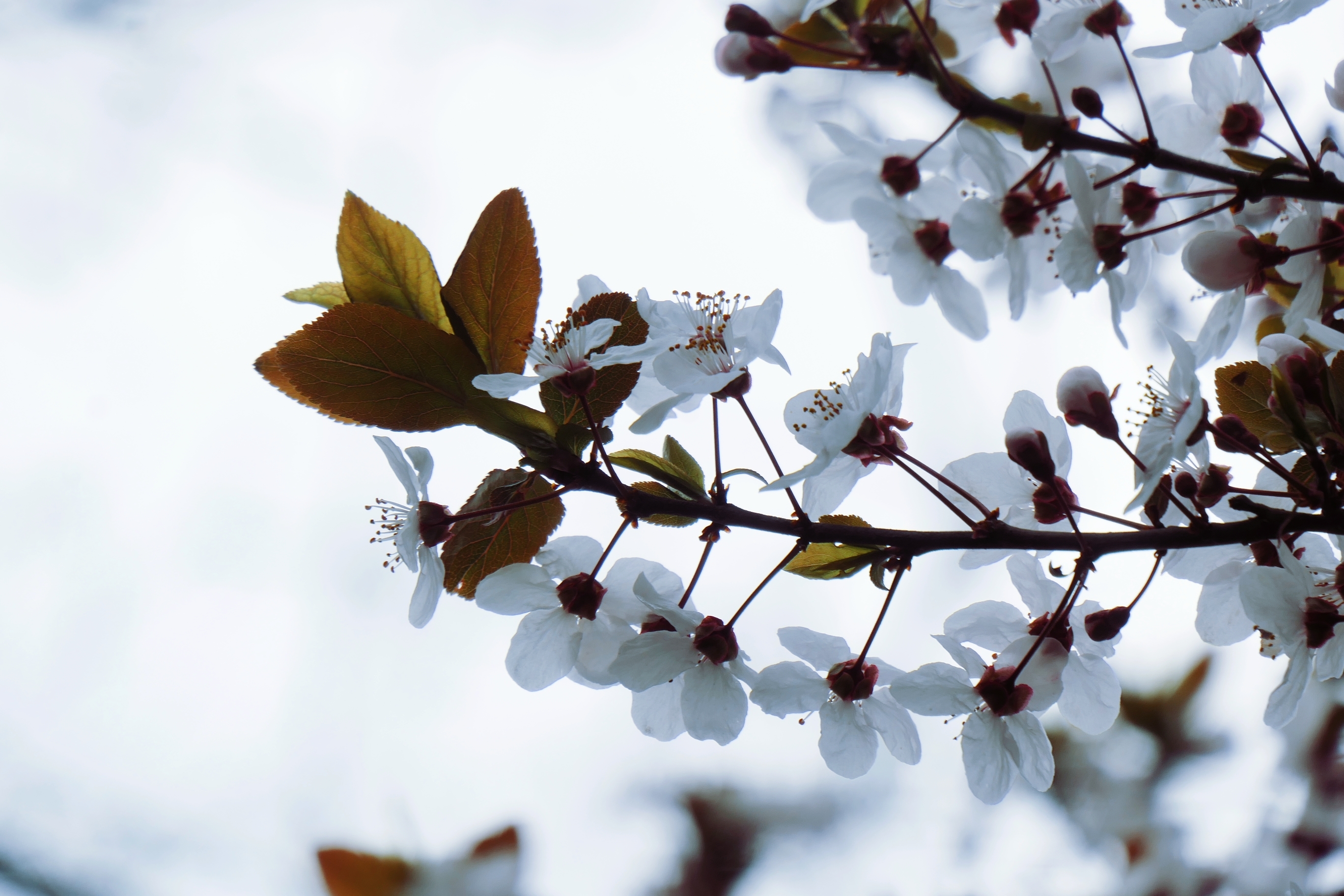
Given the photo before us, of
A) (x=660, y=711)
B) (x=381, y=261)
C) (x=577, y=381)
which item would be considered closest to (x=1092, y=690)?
(x=660, y=711)

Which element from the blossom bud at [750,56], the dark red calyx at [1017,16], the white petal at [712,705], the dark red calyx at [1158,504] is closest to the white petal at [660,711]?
the white petal at [712,705]

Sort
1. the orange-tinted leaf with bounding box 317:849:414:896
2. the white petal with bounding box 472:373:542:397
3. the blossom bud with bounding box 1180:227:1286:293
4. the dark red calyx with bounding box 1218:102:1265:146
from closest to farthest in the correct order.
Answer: the white petal with bounding box 472:373:542:397, the blossom bud with bounding box 1180:227:1286:293, the dark red calyx with bounding box 1218:102:1265:146, the orange-tinted leaf with bounding box 317:849:414:896

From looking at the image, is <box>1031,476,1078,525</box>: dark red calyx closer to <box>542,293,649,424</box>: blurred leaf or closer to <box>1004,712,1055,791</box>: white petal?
<box>1004,712,1055,791</box>: white petal

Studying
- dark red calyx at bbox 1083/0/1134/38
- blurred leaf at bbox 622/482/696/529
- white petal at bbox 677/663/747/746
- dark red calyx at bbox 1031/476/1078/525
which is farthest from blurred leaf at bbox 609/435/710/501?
dark red calyx at bbox 1083/0/1134/38

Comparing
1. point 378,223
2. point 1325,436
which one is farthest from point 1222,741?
point 378,223

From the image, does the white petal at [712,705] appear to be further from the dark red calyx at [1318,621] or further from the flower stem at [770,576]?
the dark red calyx at [1318,621]

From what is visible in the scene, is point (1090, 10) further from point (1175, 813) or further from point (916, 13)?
point (1175, 813)
